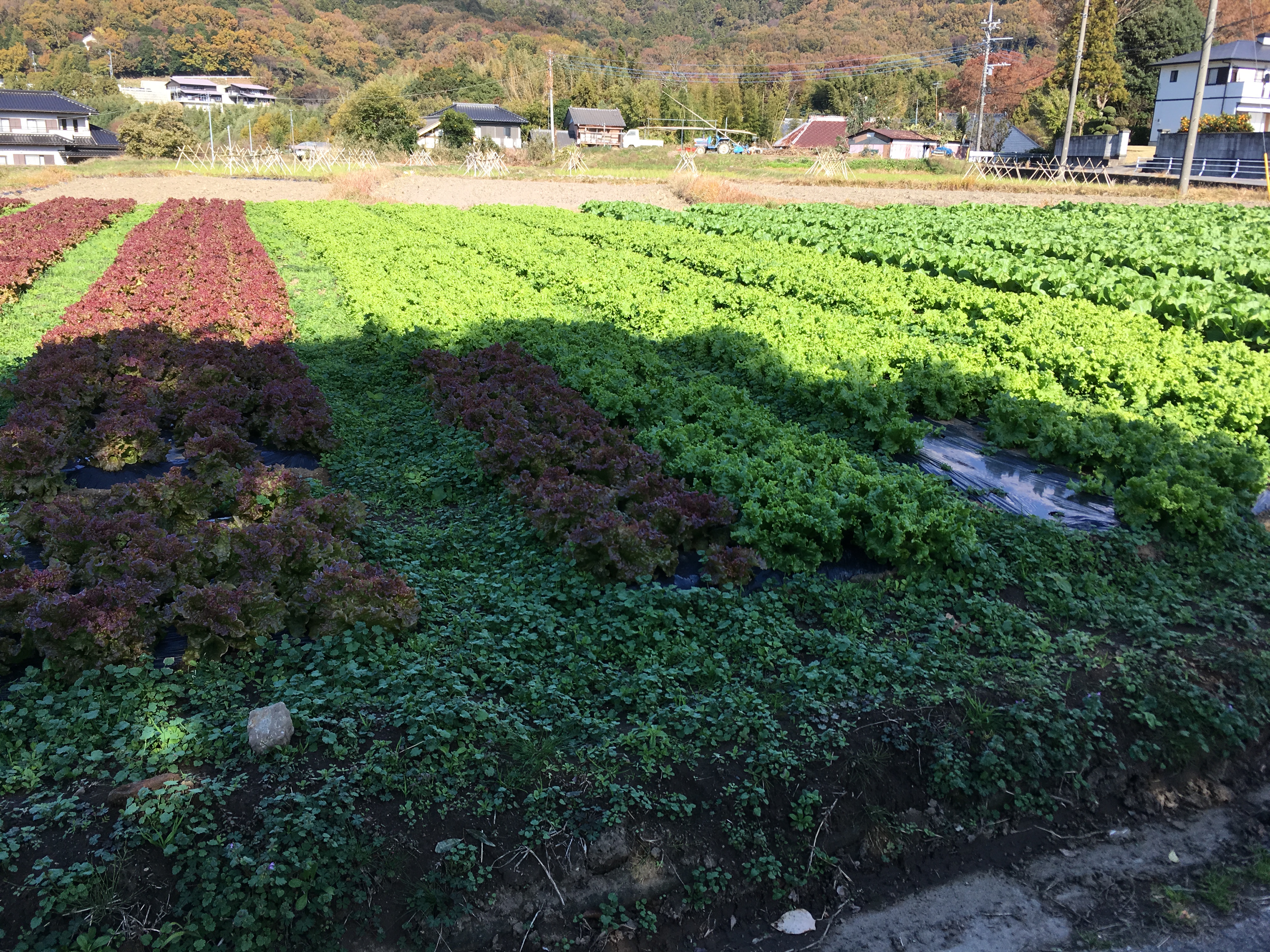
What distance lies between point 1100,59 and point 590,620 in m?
69.0

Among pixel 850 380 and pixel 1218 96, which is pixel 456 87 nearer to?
pixel 1218 96

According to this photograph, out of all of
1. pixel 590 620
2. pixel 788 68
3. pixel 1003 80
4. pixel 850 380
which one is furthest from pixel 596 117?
pixel 590 620

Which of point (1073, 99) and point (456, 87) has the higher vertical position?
point (456, 87)

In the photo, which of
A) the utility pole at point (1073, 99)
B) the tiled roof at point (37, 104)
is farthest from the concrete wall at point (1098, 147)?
the tiled roof at point (37, 104)

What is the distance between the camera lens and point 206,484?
716 cm

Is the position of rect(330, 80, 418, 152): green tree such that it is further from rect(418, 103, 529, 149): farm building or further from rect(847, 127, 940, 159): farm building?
rect(847, 127, 940, 159): farm building

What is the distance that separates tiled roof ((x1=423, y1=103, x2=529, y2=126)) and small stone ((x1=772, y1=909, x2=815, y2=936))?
77419 mm

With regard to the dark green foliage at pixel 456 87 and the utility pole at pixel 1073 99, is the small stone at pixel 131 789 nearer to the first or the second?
the utility pole at pixel 1073 99

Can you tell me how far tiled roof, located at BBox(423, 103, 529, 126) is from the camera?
2972 inches

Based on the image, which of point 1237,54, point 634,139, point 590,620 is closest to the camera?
point 590,620

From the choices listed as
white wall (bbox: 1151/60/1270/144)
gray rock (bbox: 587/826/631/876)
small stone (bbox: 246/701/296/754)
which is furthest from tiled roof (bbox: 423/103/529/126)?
gray rock (bbox: 587/826/631/876)

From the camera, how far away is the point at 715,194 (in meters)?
35.6

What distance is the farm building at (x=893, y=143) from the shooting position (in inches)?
3155

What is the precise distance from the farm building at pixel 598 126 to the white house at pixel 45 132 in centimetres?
3840
